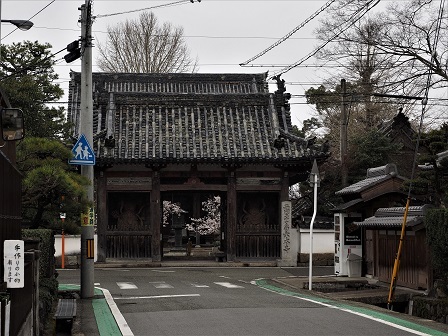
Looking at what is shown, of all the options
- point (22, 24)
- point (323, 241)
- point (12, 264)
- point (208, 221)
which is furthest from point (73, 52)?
point (208, 221)

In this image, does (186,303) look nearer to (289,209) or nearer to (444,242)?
(444,242)

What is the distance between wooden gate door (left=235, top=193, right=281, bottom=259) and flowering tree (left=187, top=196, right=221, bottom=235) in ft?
48.1

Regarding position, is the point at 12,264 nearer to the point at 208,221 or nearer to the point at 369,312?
the point at 369,312

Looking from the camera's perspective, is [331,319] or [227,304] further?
[227,304]

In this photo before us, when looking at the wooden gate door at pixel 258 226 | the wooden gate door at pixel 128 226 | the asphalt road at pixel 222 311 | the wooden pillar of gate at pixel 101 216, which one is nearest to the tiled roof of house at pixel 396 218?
the asphalt road at pixel 222 311

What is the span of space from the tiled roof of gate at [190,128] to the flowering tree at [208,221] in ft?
45.9

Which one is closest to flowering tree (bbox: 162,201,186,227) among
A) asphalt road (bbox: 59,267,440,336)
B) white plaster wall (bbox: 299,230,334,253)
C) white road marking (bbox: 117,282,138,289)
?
white plaster wall (bbox: 299,230,334,253)

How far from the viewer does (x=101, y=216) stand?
31.5 metres

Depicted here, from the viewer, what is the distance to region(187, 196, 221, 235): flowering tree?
48.2 m

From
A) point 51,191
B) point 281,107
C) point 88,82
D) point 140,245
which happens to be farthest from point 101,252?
point 51,191

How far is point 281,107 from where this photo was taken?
34750 mm

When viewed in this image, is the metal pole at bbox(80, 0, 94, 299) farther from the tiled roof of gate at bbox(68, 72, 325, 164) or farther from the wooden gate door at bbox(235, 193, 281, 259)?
the wooden gate door at bbox(235, 193, 281, 259)

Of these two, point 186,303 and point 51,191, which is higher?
point 51,191

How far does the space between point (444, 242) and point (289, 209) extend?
15300 mm
